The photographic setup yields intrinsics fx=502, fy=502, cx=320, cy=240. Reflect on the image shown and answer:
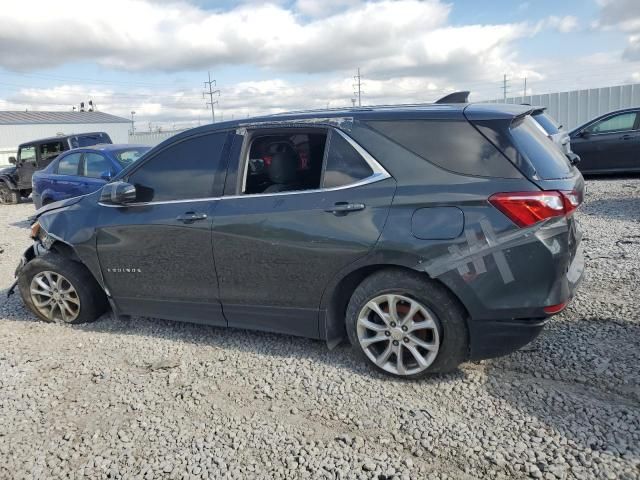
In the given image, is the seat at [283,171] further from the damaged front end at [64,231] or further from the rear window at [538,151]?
the damaged front end at [64,231]

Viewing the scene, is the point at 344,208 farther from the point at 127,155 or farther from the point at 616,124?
the point at 616,124

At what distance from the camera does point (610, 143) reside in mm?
11125

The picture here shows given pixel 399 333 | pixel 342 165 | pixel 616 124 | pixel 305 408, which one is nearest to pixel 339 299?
pixel 399 333

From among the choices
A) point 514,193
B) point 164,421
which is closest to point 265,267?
point 164,421

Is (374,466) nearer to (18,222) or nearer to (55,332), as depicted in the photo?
(55,332)

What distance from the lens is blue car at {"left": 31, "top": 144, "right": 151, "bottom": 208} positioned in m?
8.89

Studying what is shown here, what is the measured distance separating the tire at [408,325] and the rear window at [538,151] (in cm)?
91

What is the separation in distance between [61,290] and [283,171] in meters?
2.38

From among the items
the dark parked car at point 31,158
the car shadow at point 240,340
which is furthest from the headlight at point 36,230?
the dark parked car at point 31,158

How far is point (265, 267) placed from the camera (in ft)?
11.5

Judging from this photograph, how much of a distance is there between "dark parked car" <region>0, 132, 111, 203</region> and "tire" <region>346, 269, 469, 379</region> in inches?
488

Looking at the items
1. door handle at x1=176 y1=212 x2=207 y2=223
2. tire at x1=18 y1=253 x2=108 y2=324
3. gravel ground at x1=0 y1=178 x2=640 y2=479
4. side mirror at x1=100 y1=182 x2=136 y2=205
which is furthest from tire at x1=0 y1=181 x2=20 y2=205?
door handle at x1=176 y1=212 x2=207 y2=223

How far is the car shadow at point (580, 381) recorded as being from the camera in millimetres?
2621

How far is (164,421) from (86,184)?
23.4 feet
